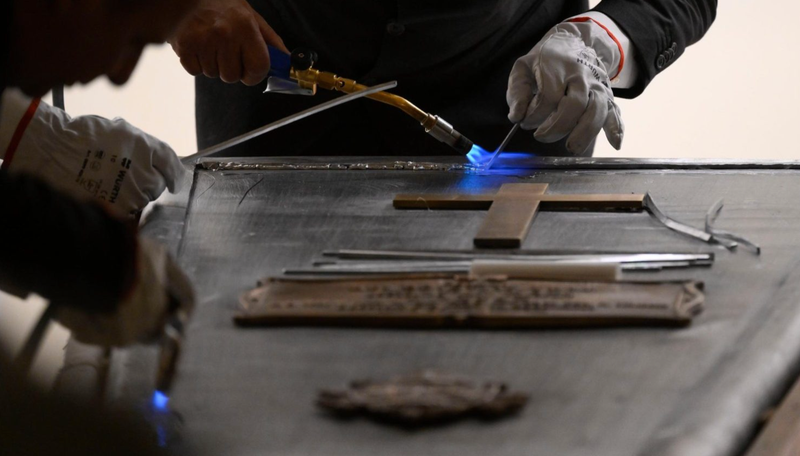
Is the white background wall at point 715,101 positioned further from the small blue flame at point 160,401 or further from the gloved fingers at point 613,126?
the small blue flame at point 160,401

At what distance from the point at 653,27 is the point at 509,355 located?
97cm

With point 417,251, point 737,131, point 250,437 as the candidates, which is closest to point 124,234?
point 250,437

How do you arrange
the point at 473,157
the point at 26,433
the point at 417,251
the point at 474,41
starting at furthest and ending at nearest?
the point at 474,41 → the point at 473,157 → the point at 417,251 → the point at 26,433

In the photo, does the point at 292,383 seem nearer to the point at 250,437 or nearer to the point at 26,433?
the point at 250,437

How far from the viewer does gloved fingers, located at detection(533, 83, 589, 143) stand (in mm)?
1385

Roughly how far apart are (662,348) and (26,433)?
0.54 m

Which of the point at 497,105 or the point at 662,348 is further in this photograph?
the point at 497,105

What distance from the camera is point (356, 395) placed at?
0.69 m

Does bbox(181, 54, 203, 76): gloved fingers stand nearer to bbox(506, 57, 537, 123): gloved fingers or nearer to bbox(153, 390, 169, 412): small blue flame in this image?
bbox(506, 57, 537, 123): gloved fingers

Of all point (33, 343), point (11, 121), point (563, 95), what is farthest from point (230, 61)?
point (33, 343)

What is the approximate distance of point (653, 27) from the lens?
157cm

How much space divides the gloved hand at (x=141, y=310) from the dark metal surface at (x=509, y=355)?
2.5 inches

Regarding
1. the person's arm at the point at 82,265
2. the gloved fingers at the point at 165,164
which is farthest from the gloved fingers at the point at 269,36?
the person's arm at the point at 82,265

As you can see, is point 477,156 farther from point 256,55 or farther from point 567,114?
point 256,55
